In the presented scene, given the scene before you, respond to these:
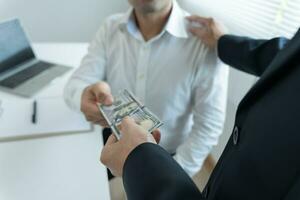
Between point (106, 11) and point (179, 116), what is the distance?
1787 mm

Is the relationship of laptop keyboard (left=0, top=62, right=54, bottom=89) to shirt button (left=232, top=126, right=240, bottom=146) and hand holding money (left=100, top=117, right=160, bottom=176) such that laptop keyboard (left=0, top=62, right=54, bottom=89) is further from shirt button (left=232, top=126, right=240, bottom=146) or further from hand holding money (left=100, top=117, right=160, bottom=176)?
shirt button (left=232, top=126, right=240, bottom=146)

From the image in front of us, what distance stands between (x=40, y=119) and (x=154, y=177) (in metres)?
0.74

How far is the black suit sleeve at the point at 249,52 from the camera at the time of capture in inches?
35.0

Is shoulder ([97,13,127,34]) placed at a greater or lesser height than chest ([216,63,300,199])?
lesser

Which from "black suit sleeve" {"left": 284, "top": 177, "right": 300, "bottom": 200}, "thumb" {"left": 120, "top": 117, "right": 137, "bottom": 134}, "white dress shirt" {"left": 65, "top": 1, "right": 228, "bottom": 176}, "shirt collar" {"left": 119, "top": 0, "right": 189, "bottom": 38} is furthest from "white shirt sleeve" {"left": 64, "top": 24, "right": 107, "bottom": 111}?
"black suit sleeve" {"left": 284, "top": 177, "right": 300, "bottom": 200}

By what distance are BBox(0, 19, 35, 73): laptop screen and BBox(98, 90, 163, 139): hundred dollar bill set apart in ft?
2.58

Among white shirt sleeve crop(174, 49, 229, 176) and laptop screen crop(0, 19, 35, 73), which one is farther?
laptop screen crop(0, 19, 35, 73)

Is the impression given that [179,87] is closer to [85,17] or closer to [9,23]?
[9,23]

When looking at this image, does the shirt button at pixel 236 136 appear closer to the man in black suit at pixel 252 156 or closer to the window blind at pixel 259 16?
the man in black suit at pixel 252 156

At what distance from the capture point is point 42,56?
170 centimetres

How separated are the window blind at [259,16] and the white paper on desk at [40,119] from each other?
920 millimetres

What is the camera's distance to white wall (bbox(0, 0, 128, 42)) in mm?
2488

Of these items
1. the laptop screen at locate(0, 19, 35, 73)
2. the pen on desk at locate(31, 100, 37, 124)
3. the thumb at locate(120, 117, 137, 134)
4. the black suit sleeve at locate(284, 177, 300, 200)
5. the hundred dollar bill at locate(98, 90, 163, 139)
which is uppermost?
the black suit sleeve at locate(284, 177, 300, 200)

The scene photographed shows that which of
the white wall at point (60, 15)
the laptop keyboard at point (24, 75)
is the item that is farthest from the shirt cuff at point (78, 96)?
the white wall at point (60, 15)
